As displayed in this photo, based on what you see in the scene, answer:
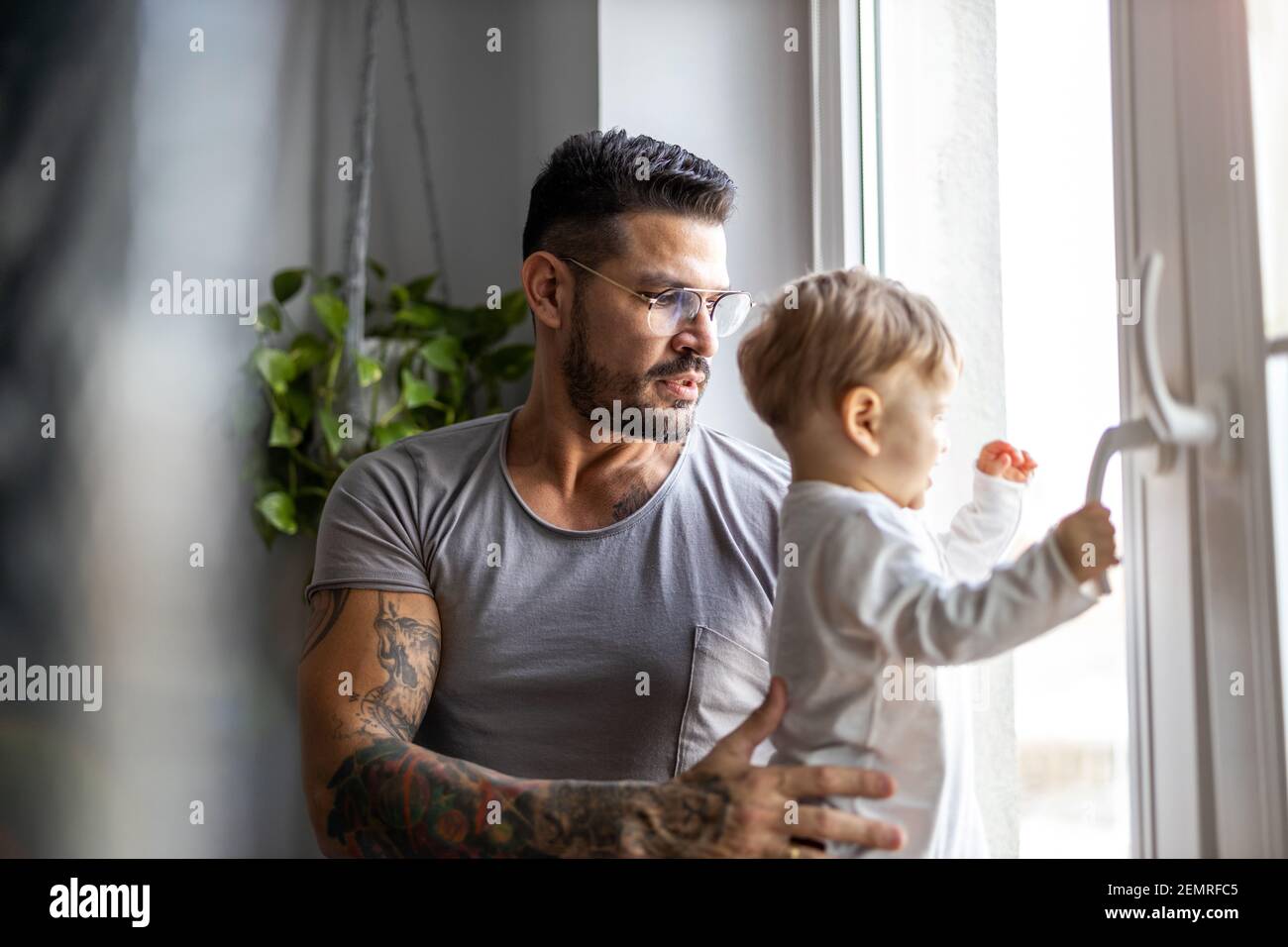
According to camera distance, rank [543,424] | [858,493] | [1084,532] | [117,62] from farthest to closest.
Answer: [117,62] → [543,424] → [858,493] → [1084,532]

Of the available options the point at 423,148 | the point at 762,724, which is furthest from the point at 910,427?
the point at 423,148

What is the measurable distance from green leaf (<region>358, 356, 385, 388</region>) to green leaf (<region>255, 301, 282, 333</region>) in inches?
8.7

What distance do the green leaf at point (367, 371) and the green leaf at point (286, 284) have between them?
0.22 meters

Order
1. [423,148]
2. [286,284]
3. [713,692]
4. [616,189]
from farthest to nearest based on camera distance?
[423,148], [286,284], [616,189], [713,692]

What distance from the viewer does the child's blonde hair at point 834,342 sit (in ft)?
3.05

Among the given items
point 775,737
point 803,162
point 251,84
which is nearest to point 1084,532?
point 775,737

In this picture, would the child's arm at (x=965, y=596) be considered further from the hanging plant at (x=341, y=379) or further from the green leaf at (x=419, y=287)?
the green leaf at (x=419, y=287)

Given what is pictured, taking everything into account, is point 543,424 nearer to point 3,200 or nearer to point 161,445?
point 161,445

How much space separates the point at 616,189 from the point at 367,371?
0.71m

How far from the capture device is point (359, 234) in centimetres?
200

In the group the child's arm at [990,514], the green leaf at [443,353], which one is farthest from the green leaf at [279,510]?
the child's arm at [990,514]

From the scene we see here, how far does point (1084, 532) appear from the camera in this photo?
0.81 m

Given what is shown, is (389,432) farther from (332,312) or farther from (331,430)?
(332,312)
